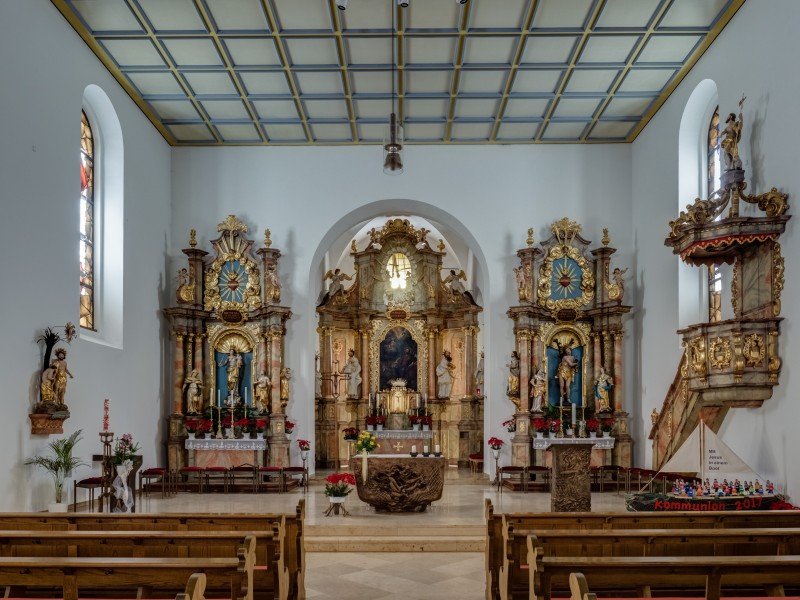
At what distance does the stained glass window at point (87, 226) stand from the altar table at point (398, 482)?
5.55m

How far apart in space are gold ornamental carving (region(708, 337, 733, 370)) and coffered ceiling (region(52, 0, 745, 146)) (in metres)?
5.17

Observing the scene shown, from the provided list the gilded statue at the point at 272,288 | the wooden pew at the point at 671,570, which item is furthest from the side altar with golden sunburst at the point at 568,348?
the wooden pew at the point at 671,570

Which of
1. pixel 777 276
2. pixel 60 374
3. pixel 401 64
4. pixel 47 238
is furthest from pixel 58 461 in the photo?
pixel 777 276

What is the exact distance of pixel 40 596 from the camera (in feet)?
20.2

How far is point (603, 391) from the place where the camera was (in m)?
16.9

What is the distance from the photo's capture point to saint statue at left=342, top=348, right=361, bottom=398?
23.1 metres

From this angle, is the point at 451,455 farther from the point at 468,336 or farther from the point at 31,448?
the point at 31,448

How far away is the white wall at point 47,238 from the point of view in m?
10.5

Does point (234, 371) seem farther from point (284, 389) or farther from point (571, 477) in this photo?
point (571, 477)

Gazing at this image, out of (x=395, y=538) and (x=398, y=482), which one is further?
(x=398, y=482)

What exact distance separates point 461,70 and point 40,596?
1122 centimetres

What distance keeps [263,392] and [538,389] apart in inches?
232

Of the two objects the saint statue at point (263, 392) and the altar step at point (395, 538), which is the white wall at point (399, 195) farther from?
the altar step at point (395, 538)

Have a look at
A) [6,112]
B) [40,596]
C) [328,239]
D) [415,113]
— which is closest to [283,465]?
[328,239]
